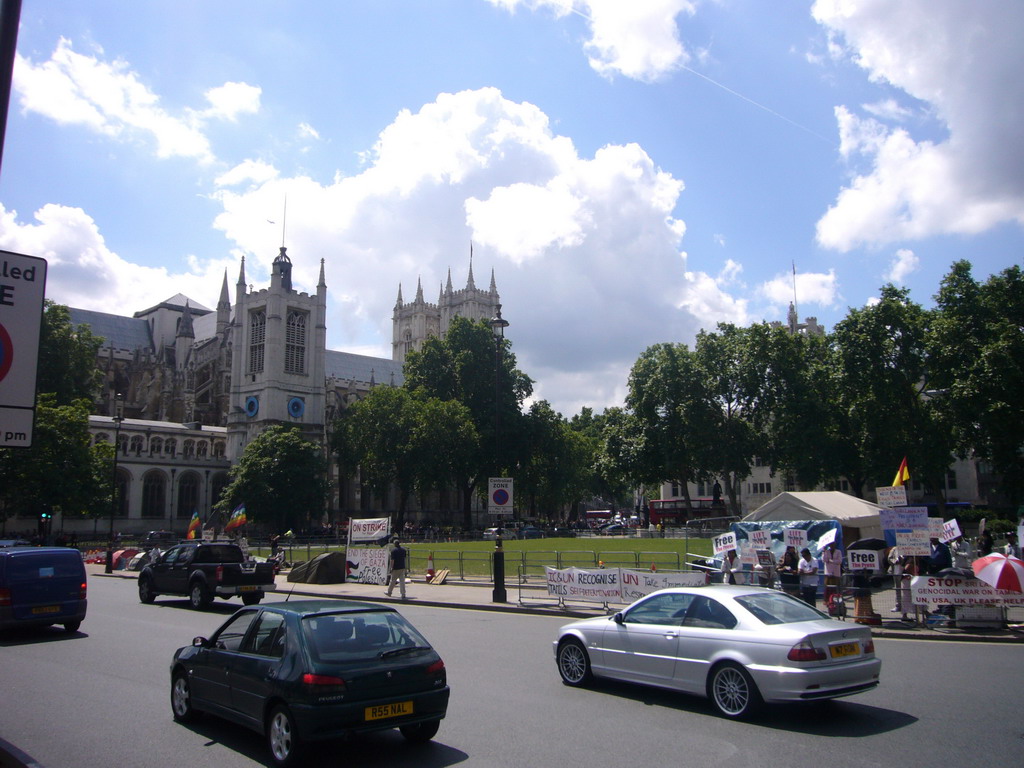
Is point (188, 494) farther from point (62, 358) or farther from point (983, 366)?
point (983, 366)

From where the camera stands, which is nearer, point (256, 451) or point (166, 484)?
point (256, 451)

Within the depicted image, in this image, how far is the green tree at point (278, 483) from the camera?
67438mm

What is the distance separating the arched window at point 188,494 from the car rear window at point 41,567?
66.8 meters

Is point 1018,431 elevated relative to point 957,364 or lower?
lower

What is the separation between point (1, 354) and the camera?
22.2ft

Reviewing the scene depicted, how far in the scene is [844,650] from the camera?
8.64 m

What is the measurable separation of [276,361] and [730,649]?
7988 cm

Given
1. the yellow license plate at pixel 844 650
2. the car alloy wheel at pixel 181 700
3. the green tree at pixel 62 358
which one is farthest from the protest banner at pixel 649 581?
the green tree at pixel 62 358

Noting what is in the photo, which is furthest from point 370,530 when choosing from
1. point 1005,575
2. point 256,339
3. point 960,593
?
point 256,339

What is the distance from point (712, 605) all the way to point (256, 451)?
2560 inches

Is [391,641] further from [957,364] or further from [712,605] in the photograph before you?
[957,364]

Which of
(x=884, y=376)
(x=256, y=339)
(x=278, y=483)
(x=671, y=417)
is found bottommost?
(x=278, y=483)

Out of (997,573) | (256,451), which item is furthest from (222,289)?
(997,573)

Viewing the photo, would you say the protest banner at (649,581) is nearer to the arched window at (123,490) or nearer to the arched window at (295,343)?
the arched window at (123,490)
